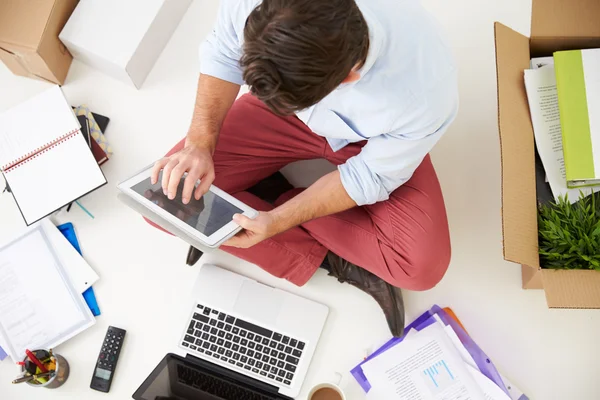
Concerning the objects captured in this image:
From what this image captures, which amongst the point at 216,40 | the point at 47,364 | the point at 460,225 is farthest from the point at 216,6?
the point at 47,364

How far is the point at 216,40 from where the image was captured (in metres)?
1.13

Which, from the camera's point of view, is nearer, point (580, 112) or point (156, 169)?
point (156, 169)

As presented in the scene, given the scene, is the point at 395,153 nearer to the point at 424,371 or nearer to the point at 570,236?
the point at 570,236

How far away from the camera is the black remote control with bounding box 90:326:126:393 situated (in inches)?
52.3

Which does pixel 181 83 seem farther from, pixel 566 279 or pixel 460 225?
pixel 566 279

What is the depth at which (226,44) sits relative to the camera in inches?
44.1

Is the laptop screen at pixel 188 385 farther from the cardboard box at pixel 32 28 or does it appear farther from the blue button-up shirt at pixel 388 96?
the cardboard box at pixel 32 28

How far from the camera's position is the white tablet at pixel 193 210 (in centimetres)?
104

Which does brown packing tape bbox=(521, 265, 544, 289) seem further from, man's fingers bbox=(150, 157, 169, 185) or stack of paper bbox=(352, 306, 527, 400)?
man's fingers bbox=(150, 157, 169, 185)

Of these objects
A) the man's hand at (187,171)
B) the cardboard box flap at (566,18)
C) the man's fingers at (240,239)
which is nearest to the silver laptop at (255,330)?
the man's fingers at (240,239)

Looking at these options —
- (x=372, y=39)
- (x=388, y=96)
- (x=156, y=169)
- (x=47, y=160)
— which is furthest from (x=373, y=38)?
(x=47, y=160)

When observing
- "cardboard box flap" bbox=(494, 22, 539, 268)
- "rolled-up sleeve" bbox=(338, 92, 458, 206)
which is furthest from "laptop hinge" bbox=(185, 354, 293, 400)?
"cardboard box flap" bbox=(494, 22, 539, 268)

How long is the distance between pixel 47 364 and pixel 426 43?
1132 mm

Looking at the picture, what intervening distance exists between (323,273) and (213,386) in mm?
393
